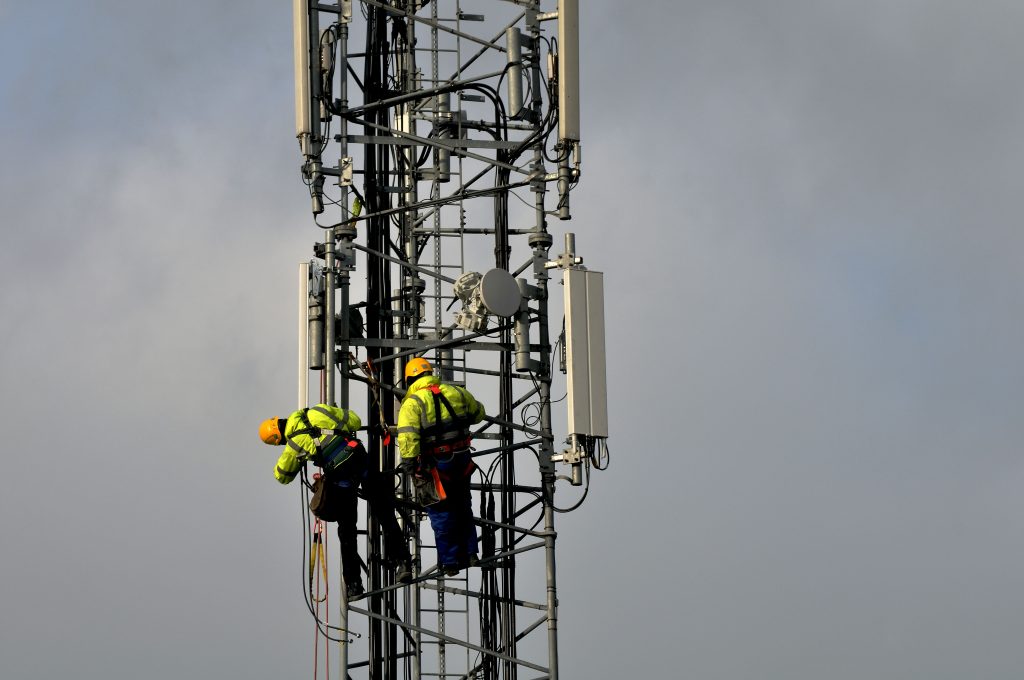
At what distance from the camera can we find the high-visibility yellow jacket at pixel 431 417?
1101 inches

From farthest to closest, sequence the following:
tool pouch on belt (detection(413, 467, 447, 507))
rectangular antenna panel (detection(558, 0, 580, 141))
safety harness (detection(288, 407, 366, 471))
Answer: rectangular antenna panel (detection(558, 0, 580, 141)) → tool pouch on belt (detection(413, 467, 447, 507)) → safety harness (detection(288, 407, 366, 471))

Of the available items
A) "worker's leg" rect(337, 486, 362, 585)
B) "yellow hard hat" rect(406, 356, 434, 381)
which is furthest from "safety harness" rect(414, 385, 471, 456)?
"worker's leg" rect(337, 486, 362, 585)

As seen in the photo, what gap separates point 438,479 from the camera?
28375 millimetres

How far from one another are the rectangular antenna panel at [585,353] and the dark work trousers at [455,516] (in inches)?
53.6

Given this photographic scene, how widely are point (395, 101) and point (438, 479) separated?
4550 mm

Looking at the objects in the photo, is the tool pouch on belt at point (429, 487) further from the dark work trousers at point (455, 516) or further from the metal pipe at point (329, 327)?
the metal pipe at point (329, 327)

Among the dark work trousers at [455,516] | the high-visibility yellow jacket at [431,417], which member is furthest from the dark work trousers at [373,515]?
the high-visibility yellow jacket at [431,417]

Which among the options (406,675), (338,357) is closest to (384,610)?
(406,675)

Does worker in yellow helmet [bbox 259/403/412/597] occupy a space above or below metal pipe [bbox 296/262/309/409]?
below

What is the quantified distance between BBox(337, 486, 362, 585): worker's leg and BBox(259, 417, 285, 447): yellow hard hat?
1.05 metres

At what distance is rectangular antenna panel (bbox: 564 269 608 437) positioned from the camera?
2866 cm

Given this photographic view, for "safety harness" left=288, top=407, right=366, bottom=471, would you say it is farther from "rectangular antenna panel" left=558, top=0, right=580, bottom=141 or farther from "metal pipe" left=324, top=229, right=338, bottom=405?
"rectangular antenna panel" left=558, top=0, right=580, bottom=141

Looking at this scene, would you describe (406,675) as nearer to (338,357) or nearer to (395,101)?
(338,357)

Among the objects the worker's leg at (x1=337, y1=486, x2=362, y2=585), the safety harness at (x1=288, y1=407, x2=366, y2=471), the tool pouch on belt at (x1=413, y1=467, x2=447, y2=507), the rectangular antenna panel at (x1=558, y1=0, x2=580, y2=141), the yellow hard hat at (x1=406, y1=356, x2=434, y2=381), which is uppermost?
the rectangular antenna panel at (x1=558, y1=0, x2=580, y2=141)
